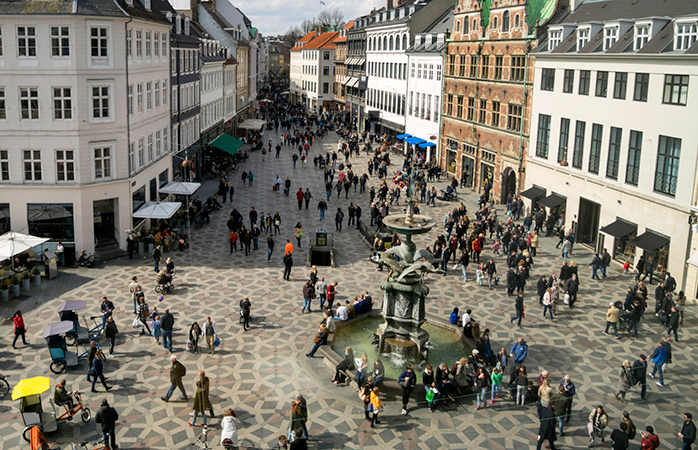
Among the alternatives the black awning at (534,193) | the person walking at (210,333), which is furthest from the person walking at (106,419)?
the black awning at (534,193)

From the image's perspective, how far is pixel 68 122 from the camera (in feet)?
92.4

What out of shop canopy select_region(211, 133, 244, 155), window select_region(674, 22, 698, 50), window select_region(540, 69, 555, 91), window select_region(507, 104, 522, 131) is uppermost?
window select_region(674, 22, 698, 50)

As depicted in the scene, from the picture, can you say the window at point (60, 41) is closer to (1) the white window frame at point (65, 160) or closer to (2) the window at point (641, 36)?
(1) the white window frame at point (65, 160)

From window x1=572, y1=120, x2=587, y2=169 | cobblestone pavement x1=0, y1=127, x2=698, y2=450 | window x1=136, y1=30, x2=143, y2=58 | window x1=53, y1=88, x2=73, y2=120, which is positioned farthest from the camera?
window x1=572, y1=120, x2=587, y2=169

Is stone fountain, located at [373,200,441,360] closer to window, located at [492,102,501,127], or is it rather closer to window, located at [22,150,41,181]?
window, located at [22,150,41,181]

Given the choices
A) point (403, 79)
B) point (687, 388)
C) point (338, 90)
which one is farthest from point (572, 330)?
point (338, 90)

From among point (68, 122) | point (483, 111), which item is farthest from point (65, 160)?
point (483, 111)

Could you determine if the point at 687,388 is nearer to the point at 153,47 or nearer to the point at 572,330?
the point at 572,330

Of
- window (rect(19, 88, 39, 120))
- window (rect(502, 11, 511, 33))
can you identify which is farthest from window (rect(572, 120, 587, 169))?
window (rect(19, 88, 39, 120))

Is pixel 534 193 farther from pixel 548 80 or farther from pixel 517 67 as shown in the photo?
pixel 517 67

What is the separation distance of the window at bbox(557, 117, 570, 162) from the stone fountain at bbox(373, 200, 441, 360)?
18.7m

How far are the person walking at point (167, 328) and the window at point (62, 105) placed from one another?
513 inches

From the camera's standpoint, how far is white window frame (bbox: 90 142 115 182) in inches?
1147

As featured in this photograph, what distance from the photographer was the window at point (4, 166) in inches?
1107
